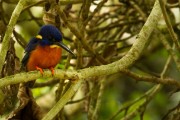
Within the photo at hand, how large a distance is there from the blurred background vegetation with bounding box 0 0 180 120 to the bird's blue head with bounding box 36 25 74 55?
0.10m

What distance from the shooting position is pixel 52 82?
12.3ft

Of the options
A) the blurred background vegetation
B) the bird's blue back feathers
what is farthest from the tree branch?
the bird's blue back feathers

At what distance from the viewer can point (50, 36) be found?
2770mm

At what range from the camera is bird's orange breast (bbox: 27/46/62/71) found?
9.09 feet

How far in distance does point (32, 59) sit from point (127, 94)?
118 inches

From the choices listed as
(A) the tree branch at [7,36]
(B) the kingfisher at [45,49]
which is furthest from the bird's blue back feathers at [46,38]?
(A) the tree branch at [7,36]

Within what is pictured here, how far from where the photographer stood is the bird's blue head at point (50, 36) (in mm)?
2742

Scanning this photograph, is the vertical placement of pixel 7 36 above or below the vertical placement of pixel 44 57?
above

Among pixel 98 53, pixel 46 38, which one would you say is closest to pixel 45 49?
pixel 46 38

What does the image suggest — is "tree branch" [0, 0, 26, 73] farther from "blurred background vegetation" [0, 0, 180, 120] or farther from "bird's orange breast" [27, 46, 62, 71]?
"bird's orange breast" [27, 46, 62, 71]

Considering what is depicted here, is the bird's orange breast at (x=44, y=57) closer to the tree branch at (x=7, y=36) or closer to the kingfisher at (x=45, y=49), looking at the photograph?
the kingfisher at (x=45, y=49)

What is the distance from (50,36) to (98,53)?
0.42 meters

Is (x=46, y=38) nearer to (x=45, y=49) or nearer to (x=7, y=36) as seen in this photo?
(x=45, y=49)

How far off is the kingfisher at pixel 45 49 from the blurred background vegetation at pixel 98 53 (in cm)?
9
